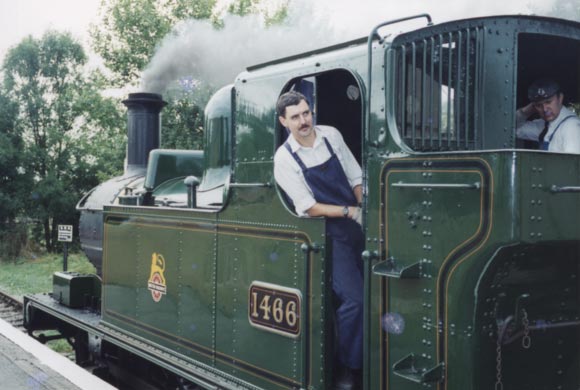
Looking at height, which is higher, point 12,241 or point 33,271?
point 12,241

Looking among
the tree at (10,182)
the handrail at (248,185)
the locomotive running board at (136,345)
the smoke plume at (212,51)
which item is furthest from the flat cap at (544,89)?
the tree at (10,182)

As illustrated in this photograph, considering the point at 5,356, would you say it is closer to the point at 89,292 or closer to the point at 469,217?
the point at 89,292

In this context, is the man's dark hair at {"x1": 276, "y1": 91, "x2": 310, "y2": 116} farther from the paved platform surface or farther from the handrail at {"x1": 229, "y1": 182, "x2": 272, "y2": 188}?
the paved platform surface

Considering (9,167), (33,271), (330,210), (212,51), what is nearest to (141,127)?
(212,51)

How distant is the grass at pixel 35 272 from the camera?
13.0m

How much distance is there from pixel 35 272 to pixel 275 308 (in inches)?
610

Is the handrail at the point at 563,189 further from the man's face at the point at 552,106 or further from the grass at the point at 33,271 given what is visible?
the grass at the point at 33,271

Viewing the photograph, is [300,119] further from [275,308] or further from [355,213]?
[275,308]

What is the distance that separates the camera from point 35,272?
680 inches

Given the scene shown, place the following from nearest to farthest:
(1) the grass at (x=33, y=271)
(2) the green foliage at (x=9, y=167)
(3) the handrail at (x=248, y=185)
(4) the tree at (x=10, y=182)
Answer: (3) the handrail at (x=248, y=185) < (1) the grass at (x=33, y=271) < (4) the tree at (x=10, y=182) < (2) the green foliage at (x=9, y=167)

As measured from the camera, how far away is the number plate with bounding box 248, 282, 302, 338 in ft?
11.2

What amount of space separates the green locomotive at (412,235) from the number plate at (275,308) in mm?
10

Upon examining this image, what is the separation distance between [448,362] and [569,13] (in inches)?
396

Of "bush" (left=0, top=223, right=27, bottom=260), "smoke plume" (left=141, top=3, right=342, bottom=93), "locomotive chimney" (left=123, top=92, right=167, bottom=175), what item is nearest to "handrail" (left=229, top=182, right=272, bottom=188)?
"locomotive chimney" (left=123, top=92, right=167, bottom=175)
